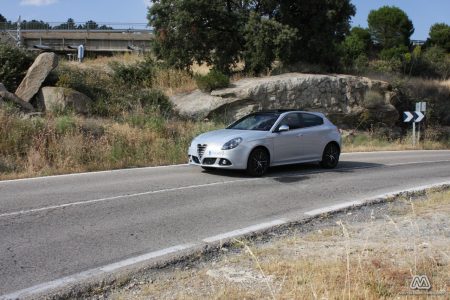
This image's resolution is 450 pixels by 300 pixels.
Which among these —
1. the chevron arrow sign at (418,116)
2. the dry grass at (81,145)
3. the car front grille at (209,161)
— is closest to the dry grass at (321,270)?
the car front grille at (209,161)

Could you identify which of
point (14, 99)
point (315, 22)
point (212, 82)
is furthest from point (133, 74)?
point (315, 22)

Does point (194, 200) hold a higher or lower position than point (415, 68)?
lower

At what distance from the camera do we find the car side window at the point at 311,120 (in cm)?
1366

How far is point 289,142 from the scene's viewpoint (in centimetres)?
1291

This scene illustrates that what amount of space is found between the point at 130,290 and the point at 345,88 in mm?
23723

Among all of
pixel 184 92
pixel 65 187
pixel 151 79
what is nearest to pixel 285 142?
pixel 65 187

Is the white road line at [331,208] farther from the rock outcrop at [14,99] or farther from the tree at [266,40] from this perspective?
the tree at [266,40]

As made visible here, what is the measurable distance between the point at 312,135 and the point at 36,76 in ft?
39.9

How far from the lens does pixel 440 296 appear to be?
4.30 m

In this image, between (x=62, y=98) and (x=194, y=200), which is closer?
(x=194, y=200)

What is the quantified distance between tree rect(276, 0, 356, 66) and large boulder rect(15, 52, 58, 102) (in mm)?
11910

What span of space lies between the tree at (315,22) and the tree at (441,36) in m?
40.1

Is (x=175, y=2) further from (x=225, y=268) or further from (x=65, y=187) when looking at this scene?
(x=225, y=268)

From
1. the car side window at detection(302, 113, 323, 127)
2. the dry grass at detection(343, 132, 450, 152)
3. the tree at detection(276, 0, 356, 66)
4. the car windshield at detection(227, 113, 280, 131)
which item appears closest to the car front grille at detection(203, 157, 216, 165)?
the car windshield at detection(227, 113, 280, 131)
